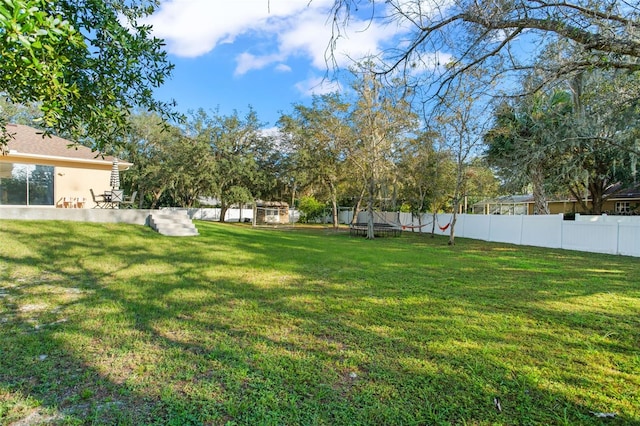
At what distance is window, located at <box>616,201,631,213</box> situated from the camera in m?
22.1

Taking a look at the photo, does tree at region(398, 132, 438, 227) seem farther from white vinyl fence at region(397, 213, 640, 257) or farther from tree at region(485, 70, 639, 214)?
tree at region(485, 70, 639, 214)

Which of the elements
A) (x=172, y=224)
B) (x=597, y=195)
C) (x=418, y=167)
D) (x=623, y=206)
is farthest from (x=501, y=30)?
(x=623, y=206)

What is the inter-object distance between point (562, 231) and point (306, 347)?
13.4 metres

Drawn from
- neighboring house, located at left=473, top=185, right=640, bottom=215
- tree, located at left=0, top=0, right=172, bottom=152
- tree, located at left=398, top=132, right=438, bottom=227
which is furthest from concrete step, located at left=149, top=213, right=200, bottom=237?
neighboring house, located at left=473, top=185, right=640, bottom=215

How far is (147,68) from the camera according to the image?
3799 mm

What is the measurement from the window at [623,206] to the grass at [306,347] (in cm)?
2054

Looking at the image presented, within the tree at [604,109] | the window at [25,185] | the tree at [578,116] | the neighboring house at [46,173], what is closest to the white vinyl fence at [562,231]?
the tree at [578,116]

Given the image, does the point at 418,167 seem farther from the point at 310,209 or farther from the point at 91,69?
the point at 91,69

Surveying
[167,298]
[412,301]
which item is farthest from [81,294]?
[412,301]

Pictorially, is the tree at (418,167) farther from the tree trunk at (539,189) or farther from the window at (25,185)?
the window at (25,185)

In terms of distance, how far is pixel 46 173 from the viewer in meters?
13.2

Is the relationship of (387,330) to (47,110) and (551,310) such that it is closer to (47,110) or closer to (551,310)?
(551,310)

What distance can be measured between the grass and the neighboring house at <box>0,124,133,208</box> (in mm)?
7668

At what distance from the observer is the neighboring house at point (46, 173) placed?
1247cm
